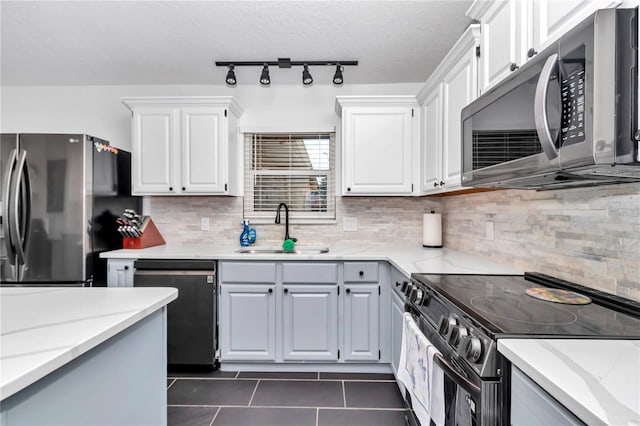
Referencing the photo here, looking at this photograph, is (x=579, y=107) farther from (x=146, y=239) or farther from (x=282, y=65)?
(x=146, y=239)

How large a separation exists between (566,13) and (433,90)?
4.41 ft

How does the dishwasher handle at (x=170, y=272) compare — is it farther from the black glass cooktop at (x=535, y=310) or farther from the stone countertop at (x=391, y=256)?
the black glass cooktop at (x=535, y=310)

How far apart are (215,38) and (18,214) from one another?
6.42 ft

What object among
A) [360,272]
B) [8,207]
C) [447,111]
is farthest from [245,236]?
[447,111]

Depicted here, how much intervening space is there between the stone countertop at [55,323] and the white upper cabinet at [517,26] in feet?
5.45

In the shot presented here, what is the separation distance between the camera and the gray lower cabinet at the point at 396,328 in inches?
83.2

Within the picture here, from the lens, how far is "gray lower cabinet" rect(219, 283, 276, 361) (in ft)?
8.11

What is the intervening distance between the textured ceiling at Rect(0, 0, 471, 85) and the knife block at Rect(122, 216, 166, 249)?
136 centimetres

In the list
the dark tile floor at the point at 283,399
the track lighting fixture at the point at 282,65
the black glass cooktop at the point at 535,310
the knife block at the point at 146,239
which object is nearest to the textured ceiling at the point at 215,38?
the track lighting fixture at the point at 282,65

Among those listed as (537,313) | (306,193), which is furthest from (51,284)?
(537,313)

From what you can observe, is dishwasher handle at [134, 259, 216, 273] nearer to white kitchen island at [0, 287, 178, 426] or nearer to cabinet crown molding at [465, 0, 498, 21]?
white kitchen island at [0, 287, 178, 426]

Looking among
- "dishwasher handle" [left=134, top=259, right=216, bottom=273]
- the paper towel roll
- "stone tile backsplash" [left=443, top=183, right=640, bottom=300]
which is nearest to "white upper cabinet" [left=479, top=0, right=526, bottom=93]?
"stone tile backsplash" [left=443, top=183, right=640, bottom=300]

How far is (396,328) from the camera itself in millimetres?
2225

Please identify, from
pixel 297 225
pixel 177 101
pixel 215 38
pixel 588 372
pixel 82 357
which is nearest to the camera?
pixel 588 372
